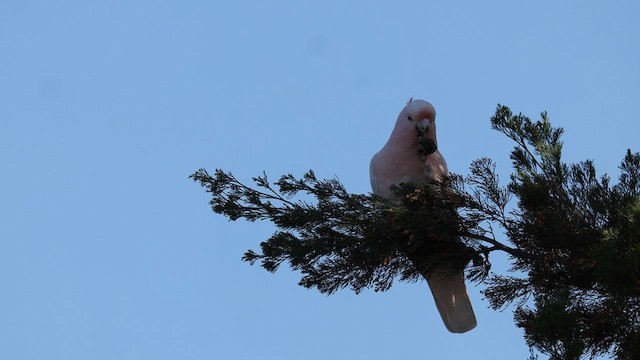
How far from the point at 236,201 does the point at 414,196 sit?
1040 millimetres

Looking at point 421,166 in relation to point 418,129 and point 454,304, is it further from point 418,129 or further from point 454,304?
point 454,304

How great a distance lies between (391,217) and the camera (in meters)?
5.29

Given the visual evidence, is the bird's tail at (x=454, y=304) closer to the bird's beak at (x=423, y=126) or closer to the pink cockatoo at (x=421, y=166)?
the pink cockatoo at (x=421, y=166)

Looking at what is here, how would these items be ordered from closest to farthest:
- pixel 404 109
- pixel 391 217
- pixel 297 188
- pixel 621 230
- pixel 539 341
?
pixel 539 341 → pixel 621 230 → pixel 391 217 → pixel 297 188 → pixel 404 109

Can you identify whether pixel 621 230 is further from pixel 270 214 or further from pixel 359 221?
pixel 270 214

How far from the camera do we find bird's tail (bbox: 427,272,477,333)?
240 inches

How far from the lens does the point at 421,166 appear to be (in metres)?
6.25

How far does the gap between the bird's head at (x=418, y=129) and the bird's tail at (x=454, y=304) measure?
81cm

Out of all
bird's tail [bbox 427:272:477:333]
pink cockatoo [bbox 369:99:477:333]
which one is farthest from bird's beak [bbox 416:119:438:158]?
bird's tail [bbox 427:272:477:333]

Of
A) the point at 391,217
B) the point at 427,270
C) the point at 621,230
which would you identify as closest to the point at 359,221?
the point at 391,217

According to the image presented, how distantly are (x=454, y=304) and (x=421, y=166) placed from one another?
2.83 feet

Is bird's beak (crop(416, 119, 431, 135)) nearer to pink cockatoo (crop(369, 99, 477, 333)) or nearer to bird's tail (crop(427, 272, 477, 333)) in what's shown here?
pink cockatoo (crop(369, 99, 477, 333))

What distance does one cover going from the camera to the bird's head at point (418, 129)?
245 inches

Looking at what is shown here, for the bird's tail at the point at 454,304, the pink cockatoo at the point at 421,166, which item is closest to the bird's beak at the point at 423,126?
the pink cockatoo at the point at 421,166
